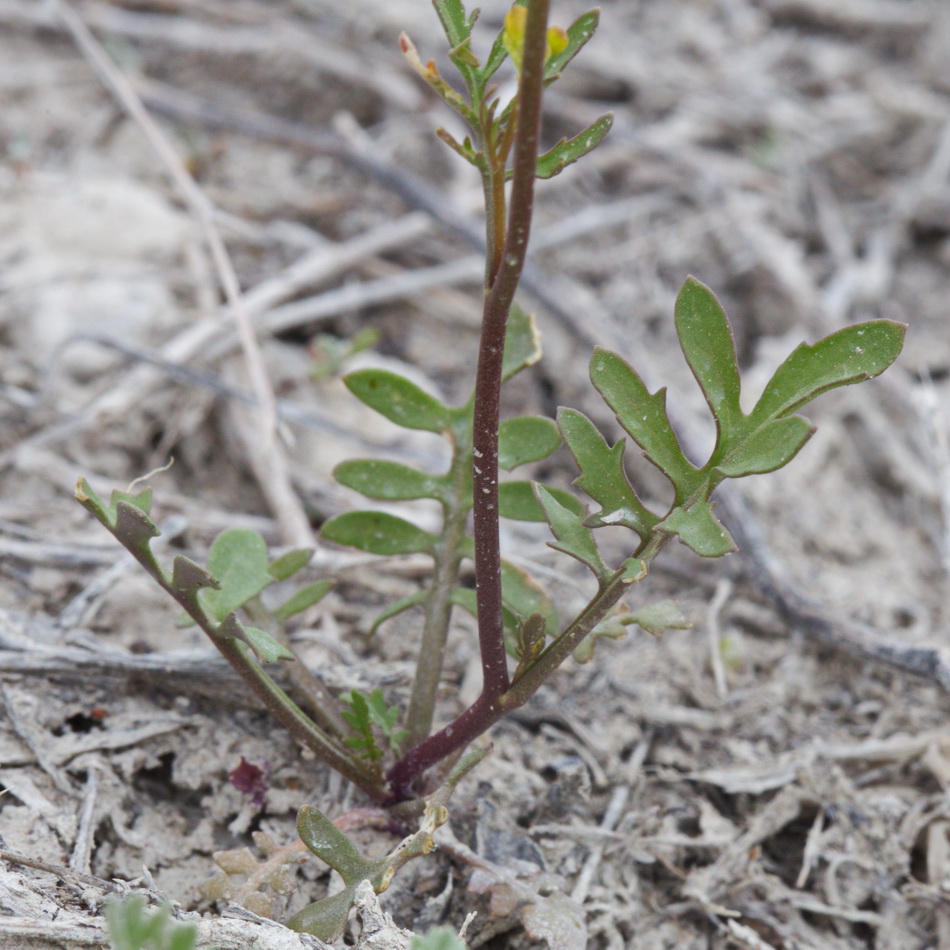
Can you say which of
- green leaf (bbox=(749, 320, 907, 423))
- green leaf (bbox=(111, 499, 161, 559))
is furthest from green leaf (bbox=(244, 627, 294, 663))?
green leaf (bbox=(749, 320, 907, 423))

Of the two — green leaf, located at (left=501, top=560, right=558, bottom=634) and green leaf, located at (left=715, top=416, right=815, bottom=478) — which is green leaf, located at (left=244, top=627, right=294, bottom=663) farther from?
green leaf, located at (left=715, top=416, right=815, bottom=478)

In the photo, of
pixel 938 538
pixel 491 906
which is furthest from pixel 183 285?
pixel 938 538

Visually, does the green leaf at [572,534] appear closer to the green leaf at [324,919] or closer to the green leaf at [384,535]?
the green leaf at [384,535]

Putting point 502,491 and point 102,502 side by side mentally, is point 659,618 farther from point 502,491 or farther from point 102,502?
point 102,502

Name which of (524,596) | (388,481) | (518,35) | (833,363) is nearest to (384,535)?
(388,481)

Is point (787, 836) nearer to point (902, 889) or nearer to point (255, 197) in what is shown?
point (902, 889)

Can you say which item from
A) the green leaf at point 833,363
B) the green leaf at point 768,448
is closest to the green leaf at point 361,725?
the green leaf at point 768,448
